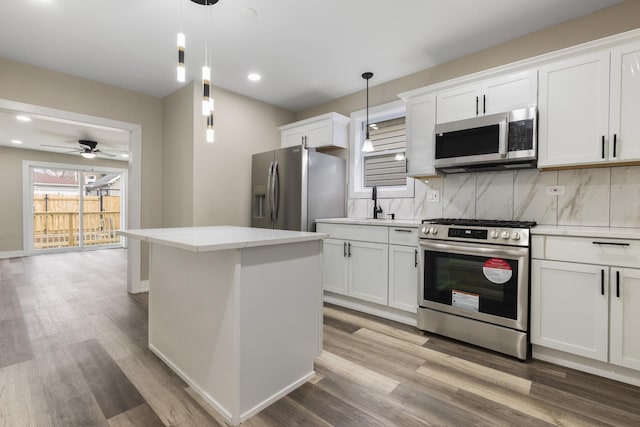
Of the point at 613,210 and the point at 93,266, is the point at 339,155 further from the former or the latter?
the point at 93,266

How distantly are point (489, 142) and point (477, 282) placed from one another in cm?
113

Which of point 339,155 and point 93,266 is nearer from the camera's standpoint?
point 339,155

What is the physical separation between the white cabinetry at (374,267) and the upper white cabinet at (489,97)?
44.2 inches

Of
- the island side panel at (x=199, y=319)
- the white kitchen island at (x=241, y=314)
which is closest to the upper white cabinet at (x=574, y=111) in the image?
the white kitchen island at (x=241, y=314)

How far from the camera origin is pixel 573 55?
7.17 ft

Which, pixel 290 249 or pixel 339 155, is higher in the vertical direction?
pixel 339 155

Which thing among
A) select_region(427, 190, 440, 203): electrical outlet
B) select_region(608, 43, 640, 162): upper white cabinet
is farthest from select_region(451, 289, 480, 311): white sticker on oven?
select_region(608, 43, 640, 162): upper white cabinet

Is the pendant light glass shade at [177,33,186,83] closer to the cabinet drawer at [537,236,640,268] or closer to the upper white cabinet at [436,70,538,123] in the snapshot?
the upper white cabinet at [436,70,538,123]

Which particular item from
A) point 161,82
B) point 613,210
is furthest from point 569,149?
point 161,82

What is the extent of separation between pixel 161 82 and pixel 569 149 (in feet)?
13.4

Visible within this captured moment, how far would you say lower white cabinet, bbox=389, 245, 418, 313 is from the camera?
109 inches

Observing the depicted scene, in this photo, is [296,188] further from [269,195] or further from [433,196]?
[433,196]

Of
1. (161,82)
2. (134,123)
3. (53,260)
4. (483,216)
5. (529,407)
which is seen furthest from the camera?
(53,260)

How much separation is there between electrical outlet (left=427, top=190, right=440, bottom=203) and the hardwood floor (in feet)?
4.28
